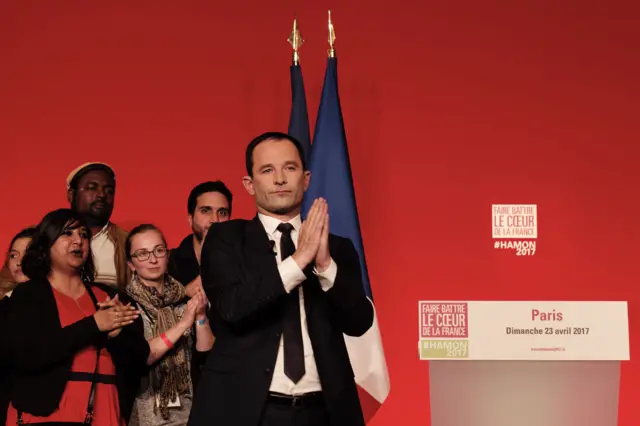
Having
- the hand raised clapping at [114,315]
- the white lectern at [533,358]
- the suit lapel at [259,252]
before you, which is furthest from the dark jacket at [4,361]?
the white lectern at [533,358]

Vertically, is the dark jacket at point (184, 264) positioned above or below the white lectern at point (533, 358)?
above

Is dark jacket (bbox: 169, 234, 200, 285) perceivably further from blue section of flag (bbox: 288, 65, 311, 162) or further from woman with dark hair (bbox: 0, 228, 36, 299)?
blue section of flag (bbox: 288, 65, 311, 162)

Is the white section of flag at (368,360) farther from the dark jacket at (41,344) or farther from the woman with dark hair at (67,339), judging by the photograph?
the dark jacket at (41,344)

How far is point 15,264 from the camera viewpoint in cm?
320

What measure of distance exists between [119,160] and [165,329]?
1.61m

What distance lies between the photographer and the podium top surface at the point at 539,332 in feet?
12.4

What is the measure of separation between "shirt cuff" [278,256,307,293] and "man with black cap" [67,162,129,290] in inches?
53.9

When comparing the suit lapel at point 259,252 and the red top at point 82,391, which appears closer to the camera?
the suit lapel at point 259,252

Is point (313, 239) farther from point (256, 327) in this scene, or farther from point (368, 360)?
point (368, 360)

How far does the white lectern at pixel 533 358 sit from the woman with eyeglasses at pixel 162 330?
1.42m

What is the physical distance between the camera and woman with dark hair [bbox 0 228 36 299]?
3186mm

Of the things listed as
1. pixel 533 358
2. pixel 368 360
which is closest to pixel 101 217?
pixel 368 360

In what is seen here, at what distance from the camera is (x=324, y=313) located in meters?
2.04

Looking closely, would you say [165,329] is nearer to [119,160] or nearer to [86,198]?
[86,198]
